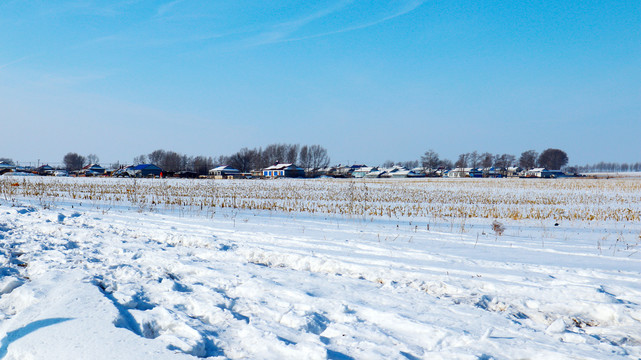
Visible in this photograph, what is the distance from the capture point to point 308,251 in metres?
6.55

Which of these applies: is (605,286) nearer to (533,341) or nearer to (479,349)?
(533,341)

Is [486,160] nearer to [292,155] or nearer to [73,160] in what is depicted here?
[292,155]

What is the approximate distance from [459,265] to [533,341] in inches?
98.0

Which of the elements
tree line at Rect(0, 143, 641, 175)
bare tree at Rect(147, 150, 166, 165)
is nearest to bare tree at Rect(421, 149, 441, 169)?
tree line at Rect(0, 143, 641, 175)

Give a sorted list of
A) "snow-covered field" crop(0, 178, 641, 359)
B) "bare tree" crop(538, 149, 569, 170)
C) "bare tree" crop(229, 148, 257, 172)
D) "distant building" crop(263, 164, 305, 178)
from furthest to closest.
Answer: "bare tree" crop(538, 149, 569, 170) → "bare tree" crop(229, 148, 257, 172) → "distant building" crop(263, 164, 305, 178) → "snow-covered field" crop(0, 178, 641, 359)

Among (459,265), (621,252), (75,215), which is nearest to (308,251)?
(459,265)

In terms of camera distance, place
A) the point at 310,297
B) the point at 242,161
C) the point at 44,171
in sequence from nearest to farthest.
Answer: the point at 310,297
the point at 44,171
the point at 242,161

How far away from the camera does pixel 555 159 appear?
14400 cm

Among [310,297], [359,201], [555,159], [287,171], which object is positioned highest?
[555,159]

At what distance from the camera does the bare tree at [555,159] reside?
14362cm

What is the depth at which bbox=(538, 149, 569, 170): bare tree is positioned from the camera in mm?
143625

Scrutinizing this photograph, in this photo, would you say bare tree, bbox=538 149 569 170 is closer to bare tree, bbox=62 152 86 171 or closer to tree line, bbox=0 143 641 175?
tree line, bbox=0 143 641 175

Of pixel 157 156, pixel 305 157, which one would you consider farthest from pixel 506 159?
pixel 157 156

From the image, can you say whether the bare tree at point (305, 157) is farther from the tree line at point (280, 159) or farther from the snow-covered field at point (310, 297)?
the snow-covered field at point (310, 297)
